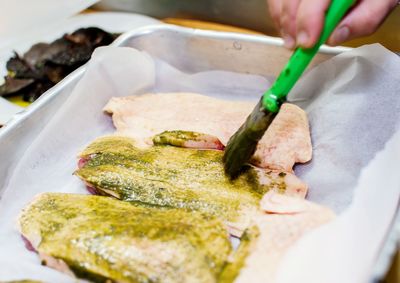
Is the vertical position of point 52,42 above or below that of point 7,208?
above

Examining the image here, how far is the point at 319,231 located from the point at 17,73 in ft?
5.57

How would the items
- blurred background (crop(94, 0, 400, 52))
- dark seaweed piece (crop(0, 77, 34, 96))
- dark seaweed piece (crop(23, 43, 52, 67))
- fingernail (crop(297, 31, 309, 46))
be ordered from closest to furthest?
fingernail (crop(297, 31, 309, 46)) → dark seaweed piece (crop(0, 77, 34, 96)) → dark seaweed piece (crop(23, 43, 52, 67)) → blurred background (crop(94, 0, 400, 52))

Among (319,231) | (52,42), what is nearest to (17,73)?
(52,42)

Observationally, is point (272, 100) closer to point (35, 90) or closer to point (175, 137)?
point (175, 137)

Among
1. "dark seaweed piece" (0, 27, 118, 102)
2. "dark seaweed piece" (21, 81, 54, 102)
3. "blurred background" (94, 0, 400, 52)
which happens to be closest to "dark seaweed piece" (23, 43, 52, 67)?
"dark seaweed piece" (0, 27, 118, 102)

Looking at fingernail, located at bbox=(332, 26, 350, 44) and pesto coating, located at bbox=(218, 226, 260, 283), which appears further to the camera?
fingernail, located at bbox=(332, 26, 350, 44)

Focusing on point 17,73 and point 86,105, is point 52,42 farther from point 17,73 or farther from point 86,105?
point 86,105

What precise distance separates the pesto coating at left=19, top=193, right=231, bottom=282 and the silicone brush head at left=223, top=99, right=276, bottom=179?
0.23 m

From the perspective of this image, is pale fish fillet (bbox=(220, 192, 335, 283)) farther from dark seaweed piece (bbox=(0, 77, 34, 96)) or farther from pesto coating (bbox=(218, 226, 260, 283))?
dark seaweed piece (bbox=(0, 77, 34, 96))

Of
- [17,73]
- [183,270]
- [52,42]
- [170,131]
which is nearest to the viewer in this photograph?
[183,270]

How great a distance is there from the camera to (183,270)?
1220mm

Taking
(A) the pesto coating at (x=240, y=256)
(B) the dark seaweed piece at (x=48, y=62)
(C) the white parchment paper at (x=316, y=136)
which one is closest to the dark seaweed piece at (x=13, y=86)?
(B) the dark seaweed piece at (x=48, y=62)

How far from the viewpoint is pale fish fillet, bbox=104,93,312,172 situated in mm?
1685

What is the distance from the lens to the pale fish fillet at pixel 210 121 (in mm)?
1685
